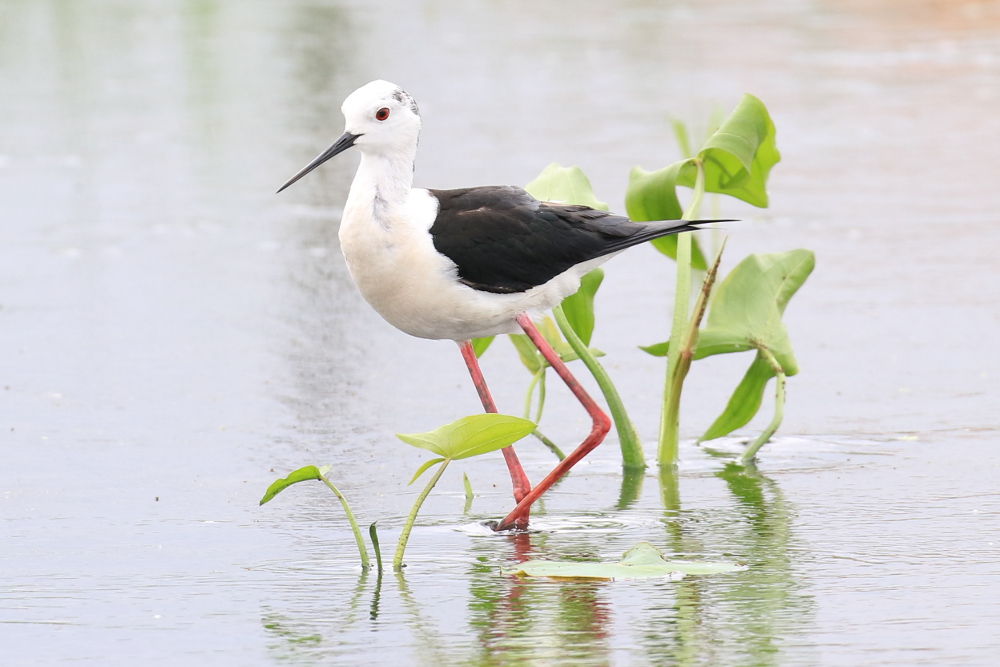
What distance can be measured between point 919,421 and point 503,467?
1596mm

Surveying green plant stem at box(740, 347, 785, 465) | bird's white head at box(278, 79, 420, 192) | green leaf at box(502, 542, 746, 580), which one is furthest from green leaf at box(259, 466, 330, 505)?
green plant stem at box(740, 347, 785, 465)

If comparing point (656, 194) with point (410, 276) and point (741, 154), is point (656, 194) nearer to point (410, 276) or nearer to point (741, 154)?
point (741, 154)

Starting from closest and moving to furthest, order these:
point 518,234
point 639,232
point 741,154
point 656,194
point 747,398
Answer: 1. point 518,234
2. point 639,232
3. point 741,154
4. point 656,194
5. point 747,398

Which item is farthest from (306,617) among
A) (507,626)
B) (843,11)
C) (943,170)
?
(843,11)

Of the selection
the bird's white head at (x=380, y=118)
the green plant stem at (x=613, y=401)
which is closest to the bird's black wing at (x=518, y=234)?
the bird's white head at (x=380, y=118)

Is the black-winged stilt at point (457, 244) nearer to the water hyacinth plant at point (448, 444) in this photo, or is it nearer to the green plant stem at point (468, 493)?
the green plant stem at point (468, 493)

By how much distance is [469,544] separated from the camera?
18.0 feet

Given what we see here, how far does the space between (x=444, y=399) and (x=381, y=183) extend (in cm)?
200

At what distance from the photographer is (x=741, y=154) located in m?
6.18

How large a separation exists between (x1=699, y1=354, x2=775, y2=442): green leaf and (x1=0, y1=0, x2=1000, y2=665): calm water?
14cm

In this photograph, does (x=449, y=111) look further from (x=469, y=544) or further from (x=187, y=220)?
(x=469, y=544)

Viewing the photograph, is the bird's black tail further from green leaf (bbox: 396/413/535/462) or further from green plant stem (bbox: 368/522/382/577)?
green plant stem (bbox: 368/522/382/577)

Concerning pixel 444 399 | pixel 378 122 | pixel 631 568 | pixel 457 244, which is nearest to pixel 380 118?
pixel 378 122

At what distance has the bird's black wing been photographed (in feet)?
18.2
